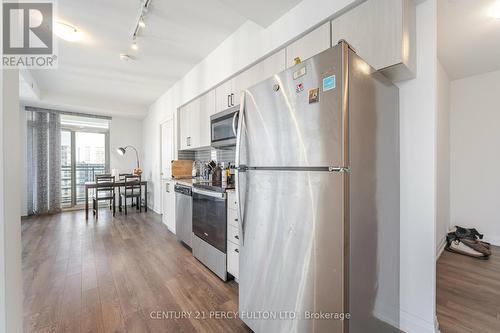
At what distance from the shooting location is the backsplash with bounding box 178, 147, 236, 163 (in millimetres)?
3023

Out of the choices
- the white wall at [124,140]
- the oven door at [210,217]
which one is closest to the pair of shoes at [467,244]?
the oven door at [210,217]

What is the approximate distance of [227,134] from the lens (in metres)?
2.53

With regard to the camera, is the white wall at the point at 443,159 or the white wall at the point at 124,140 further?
the white wall at the point at 124,140

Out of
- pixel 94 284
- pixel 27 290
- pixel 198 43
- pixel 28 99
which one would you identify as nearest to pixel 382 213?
pixel 94 284

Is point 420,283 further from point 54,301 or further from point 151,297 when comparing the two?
point 54,301

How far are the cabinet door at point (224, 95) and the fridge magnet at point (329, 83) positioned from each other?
176 cm

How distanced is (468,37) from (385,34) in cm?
200

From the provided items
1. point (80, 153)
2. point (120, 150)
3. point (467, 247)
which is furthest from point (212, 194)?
point (80, 153)

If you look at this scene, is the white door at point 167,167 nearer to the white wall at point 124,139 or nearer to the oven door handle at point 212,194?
the oven door handle at point 212,194

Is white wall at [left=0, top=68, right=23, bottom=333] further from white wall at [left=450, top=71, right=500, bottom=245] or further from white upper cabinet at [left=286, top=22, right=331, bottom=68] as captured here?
white wall at [left=450, top=71, right=500, bottom=245]

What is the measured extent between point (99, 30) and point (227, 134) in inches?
76.7

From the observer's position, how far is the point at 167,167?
4488 millimetres

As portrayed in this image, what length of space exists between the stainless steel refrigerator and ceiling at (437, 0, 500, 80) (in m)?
1.34

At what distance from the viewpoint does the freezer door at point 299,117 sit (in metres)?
0.98
